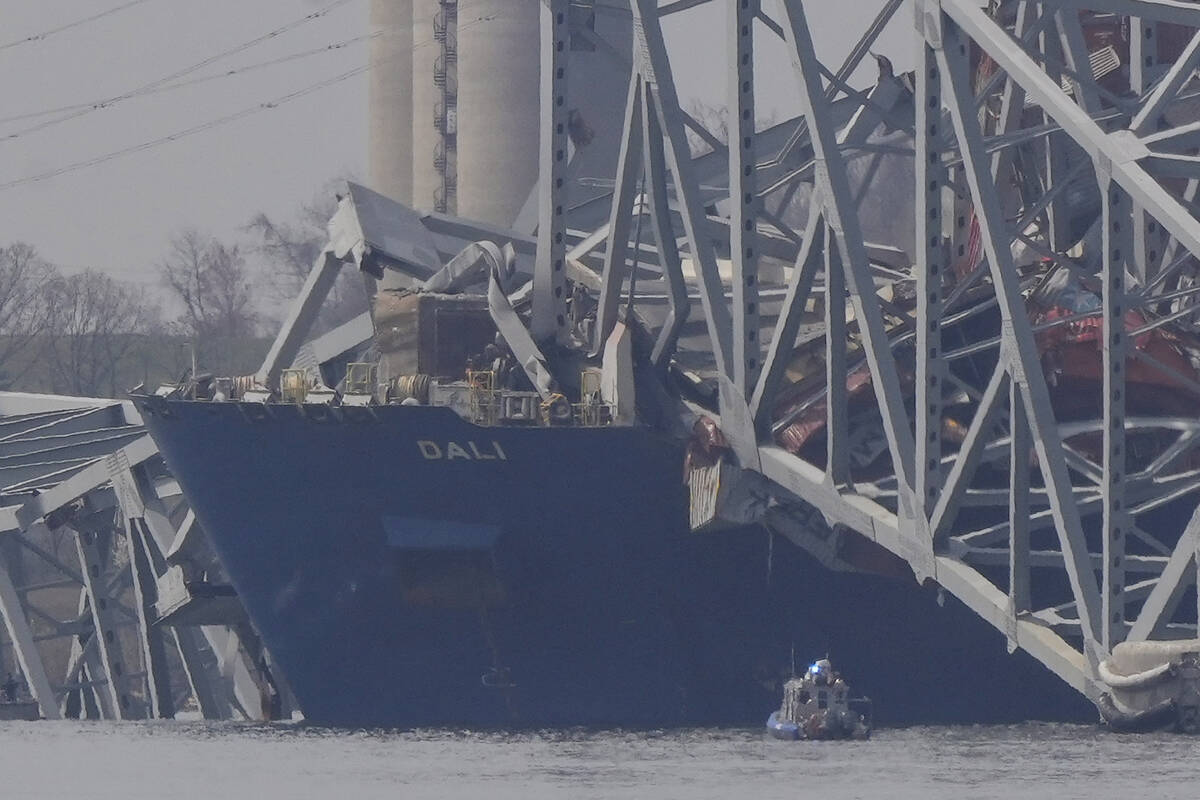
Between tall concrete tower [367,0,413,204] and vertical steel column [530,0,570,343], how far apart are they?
64.0m

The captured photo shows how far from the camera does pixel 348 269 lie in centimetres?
14775

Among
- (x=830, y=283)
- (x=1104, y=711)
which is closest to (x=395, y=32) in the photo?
(x=830, y=283)

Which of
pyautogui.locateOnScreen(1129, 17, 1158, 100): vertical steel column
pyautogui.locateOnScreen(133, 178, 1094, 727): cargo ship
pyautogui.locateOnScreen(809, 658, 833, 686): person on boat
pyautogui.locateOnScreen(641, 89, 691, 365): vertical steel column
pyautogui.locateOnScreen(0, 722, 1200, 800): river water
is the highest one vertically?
pyautogui.locateOnScreen(1129, 17, 1158, 100): vertical steel column

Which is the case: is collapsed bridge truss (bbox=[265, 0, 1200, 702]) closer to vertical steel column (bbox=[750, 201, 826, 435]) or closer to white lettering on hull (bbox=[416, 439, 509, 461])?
vertical steel column (bbox=[750, 201, 826, 435])

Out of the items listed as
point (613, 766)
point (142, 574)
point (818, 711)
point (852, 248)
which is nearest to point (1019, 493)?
point (852, 248)

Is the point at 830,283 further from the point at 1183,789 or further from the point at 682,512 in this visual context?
the point at 1183,789

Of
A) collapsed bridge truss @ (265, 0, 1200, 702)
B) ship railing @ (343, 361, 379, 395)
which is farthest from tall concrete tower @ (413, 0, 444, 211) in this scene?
ship railing @ (343, 361, 379, 395)

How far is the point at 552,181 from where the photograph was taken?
59.5 metres

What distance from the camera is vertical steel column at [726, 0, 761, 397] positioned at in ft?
181

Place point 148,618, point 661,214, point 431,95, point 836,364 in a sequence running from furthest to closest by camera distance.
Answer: point 431,95 → point 148,618 → point 661,214 → point 836,364

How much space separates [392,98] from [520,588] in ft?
225

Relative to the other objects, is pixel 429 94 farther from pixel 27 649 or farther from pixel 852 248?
pixel 852 248

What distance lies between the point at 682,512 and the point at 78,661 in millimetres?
29486

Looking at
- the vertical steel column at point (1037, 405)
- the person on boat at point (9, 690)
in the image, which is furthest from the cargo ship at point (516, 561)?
the person on boat at point (9, 690)
